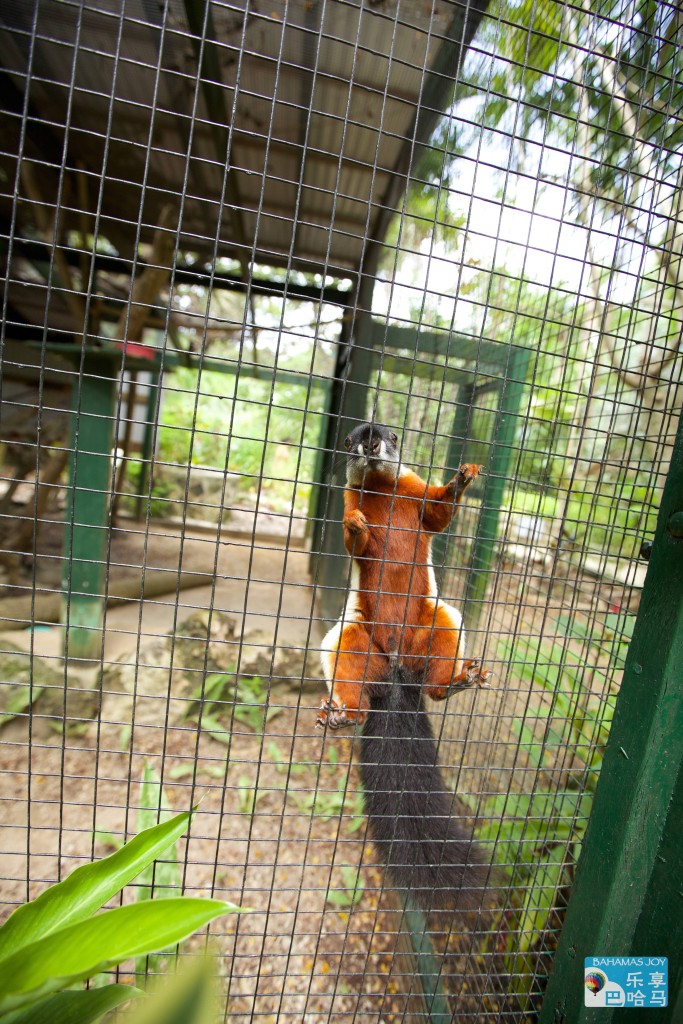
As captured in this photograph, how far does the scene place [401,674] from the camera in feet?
6.51

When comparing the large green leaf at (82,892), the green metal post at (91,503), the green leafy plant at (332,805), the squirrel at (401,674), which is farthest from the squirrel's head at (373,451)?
the green metal post at (91,503)

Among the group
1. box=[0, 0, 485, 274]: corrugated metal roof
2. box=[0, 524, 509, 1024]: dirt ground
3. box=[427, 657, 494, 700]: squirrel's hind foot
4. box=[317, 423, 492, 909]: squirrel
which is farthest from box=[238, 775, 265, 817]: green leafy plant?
box=[0, 0, 485, 274]: corrugated metal roof

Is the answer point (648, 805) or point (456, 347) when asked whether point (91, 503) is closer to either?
point (456, 347)

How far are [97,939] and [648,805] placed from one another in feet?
4.57

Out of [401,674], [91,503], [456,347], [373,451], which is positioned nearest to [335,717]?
[401,674]

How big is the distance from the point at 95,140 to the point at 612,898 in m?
5.97

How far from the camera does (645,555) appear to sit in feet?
4.97

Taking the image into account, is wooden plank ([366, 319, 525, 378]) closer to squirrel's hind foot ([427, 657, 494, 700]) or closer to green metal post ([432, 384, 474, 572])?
green metal post ([432, 384, 474, 572])

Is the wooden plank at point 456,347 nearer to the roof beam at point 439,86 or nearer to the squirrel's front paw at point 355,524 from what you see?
the roof beam at point 439,86

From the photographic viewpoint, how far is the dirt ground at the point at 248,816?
→ 1611 mm

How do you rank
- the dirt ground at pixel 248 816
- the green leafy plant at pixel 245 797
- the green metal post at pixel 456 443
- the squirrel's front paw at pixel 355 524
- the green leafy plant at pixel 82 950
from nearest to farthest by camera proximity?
the green leafy plant at pixel 82 950
the dirt ground at pixel 248 816
the squirrel's front paw at pixel 355 524
the green metal post at pixel 456 443
the green leafy plant at pixel 245 797

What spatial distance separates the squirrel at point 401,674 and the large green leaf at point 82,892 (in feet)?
2.03

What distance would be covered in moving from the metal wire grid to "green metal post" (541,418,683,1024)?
0.54 ft

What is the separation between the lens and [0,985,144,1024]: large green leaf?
948 millimetres
